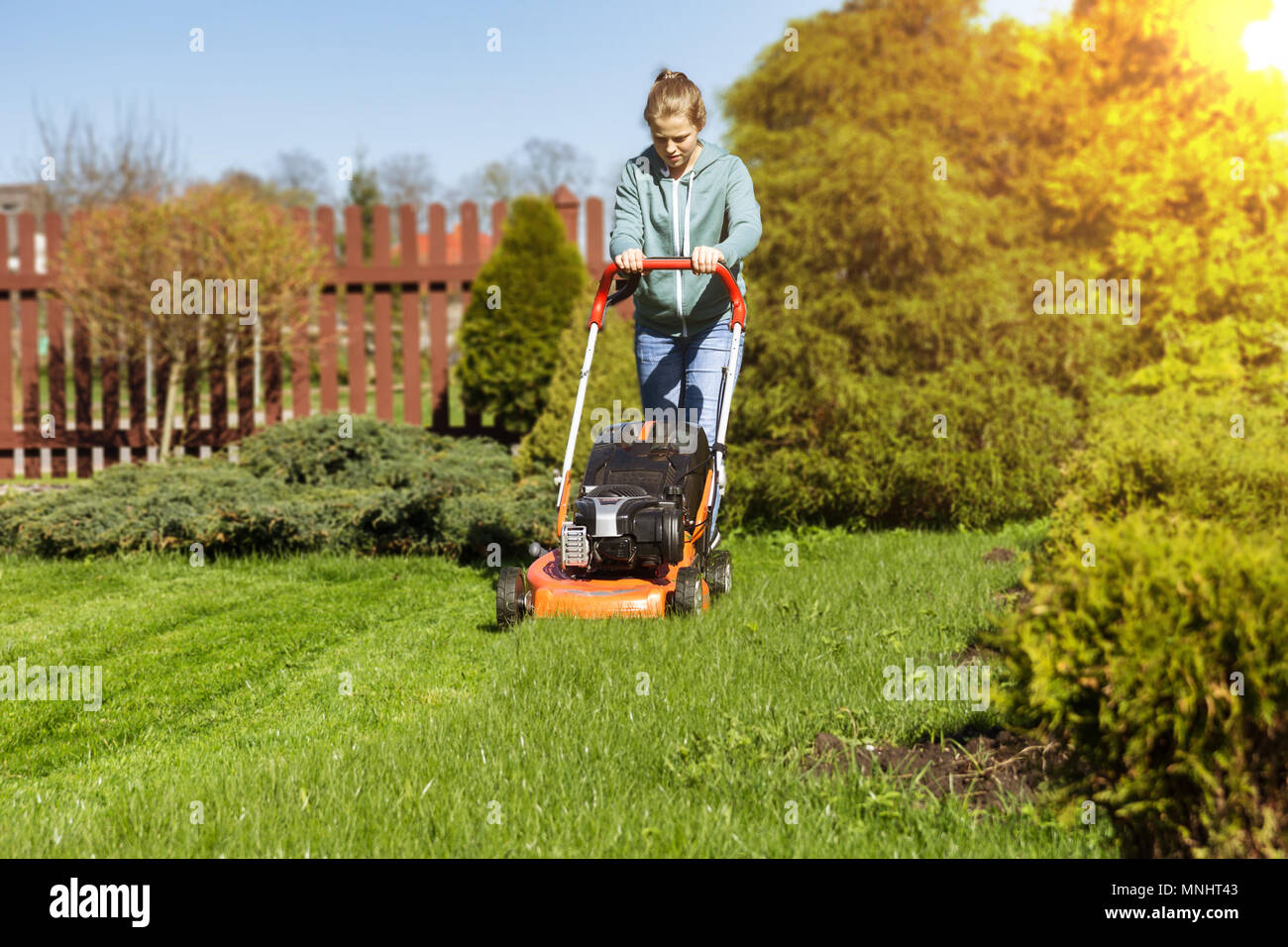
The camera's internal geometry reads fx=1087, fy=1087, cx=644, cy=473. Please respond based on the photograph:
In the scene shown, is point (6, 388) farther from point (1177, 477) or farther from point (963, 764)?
point (963, 764)

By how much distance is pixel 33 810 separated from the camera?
9.20 ft

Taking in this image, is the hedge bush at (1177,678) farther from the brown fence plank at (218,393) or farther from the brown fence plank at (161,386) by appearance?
the brown fence plank at (161,386)

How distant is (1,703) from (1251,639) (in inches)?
154

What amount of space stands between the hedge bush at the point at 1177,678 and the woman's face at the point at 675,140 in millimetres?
2918

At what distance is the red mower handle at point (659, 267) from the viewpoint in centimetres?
457

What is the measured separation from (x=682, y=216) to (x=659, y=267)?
1.29ft

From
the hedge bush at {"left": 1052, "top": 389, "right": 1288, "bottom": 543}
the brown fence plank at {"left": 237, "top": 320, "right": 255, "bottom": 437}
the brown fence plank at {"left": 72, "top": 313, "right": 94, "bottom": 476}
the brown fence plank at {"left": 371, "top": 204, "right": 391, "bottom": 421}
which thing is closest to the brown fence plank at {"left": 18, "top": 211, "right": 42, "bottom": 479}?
the brown fence plank at {"left": 72, "top": 313, "right": 94, "bottom": 476}

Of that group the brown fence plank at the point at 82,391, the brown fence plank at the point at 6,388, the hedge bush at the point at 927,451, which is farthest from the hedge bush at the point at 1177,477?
the brown fence plank at the point at 6,388

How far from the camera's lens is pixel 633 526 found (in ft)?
14.6

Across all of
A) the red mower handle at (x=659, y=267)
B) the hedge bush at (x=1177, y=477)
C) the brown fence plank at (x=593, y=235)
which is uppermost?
the brown fence plank at (x=593, y=235)

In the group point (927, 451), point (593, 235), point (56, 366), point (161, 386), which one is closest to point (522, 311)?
point (593, 235)

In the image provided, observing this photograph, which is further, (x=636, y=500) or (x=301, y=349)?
(x=301, y=349)
